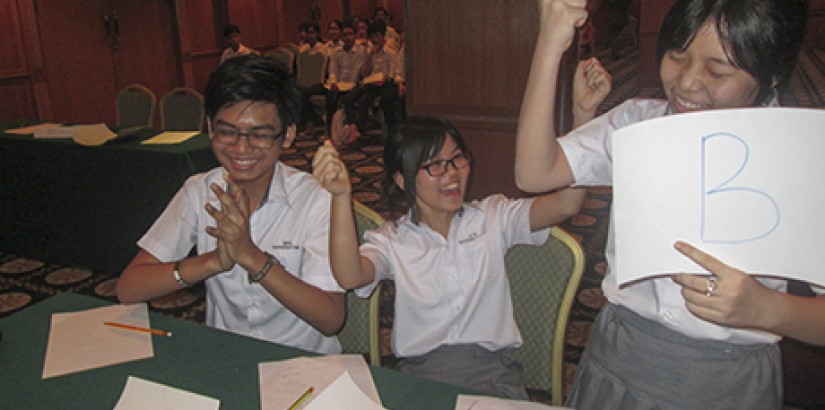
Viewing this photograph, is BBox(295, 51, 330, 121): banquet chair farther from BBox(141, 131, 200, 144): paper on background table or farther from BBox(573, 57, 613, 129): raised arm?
BBox(573, 57, 613, 129): raised arm

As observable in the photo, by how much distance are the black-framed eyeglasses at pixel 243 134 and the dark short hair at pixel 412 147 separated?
1.01 ft

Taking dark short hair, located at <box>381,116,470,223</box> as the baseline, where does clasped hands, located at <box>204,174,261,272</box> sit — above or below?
below

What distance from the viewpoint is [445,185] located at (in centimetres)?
154

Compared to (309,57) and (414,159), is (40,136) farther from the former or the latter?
(309,57)

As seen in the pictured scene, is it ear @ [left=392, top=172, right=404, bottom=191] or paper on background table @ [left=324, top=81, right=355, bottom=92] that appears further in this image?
paper on background table @ [left=324, top=81, right=355, bottom=92]

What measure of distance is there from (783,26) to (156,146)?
120 inches

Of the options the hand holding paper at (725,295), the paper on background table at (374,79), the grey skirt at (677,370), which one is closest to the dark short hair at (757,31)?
the hand holding paper at (725,295)

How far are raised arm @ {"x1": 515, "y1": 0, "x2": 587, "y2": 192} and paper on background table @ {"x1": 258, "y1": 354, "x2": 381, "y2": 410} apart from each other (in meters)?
0.47

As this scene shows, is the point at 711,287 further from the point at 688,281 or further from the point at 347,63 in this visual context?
the point at 347,63

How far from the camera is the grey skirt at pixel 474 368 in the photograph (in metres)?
1.43

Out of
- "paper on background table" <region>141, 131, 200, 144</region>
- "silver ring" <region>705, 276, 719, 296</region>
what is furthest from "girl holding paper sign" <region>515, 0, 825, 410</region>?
"paper on background table" <region>141, 131, 200, 144</region>

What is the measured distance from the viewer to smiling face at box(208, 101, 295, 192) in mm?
1525

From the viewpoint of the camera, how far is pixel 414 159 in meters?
1.56

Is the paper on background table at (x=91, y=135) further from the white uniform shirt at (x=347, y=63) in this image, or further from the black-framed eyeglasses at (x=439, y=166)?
the white uniform shirt at (x=347, y=63)
